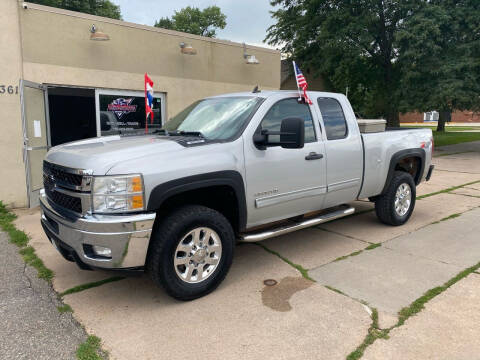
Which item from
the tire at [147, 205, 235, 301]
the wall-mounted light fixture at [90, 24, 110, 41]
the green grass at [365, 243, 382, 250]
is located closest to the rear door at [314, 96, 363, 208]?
the green grass at [365, 243, 382, 250]

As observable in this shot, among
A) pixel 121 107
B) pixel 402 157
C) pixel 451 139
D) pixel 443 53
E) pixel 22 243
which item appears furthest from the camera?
pixel 451 139

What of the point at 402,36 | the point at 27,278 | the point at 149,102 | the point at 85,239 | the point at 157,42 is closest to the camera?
the point at 85,239

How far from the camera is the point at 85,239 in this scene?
3168mm

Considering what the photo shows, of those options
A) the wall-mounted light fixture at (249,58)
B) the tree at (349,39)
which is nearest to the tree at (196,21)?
the tree at (349,39)

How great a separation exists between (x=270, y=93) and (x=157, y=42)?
18.2 feet

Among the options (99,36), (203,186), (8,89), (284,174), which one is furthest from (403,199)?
(8,89)

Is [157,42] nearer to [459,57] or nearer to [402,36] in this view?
[402,36]

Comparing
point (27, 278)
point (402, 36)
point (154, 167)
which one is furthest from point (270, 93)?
point (402, 36)

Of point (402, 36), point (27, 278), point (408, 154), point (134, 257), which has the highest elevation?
point (402, 36)

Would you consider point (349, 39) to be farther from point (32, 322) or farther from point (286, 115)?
point (32, 322)

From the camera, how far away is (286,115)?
441cm

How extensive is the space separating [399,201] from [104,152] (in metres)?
4.44

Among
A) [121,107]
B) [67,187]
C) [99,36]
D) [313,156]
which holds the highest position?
[99,36]

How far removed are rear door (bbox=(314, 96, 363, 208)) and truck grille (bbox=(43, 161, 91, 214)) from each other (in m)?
2.76
